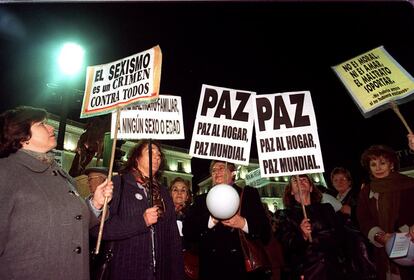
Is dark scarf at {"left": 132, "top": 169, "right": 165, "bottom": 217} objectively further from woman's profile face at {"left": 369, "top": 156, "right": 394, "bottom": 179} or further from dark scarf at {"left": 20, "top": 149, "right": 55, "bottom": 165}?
woman's profile face at {"left": 369, "top": 156, "right": 394, "bottom": 179}

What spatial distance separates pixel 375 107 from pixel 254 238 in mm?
2726

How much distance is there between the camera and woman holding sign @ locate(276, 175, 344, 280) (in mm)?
4430

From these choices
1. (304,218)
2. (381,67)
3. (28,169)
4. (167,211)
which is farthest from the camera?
(381,67)

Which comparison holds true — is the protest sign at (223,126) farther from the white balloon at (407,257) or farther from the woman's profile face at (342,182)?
the woman's profile face at (342,182)

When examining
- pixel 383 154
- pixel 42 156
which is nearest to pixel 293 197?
pixel 383 154

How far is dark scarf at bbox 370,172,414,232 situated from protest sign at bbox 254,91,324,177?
97 centimetres

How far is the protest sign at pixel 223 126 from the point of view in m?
4.94

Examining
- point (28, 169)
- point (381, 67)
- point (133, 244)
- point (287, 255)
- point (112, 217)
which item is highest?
point (381, 67)

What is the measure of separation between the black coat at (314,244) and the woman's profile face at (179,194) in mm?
2083

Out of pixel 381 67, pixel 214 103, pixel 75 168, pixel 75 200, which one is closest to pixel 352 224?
pixel 381 67

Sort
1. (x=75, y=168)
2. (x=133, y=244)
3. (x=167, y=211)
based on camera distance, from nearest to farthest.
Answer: (x=133, y=244)
(x=167, y=211)
(x=75, y=168)

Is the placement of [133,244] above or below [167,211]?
below

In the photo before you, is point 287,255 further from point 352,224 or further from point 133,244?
point 133,244

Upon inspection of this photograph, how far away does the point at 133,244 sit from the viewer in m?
3.42
